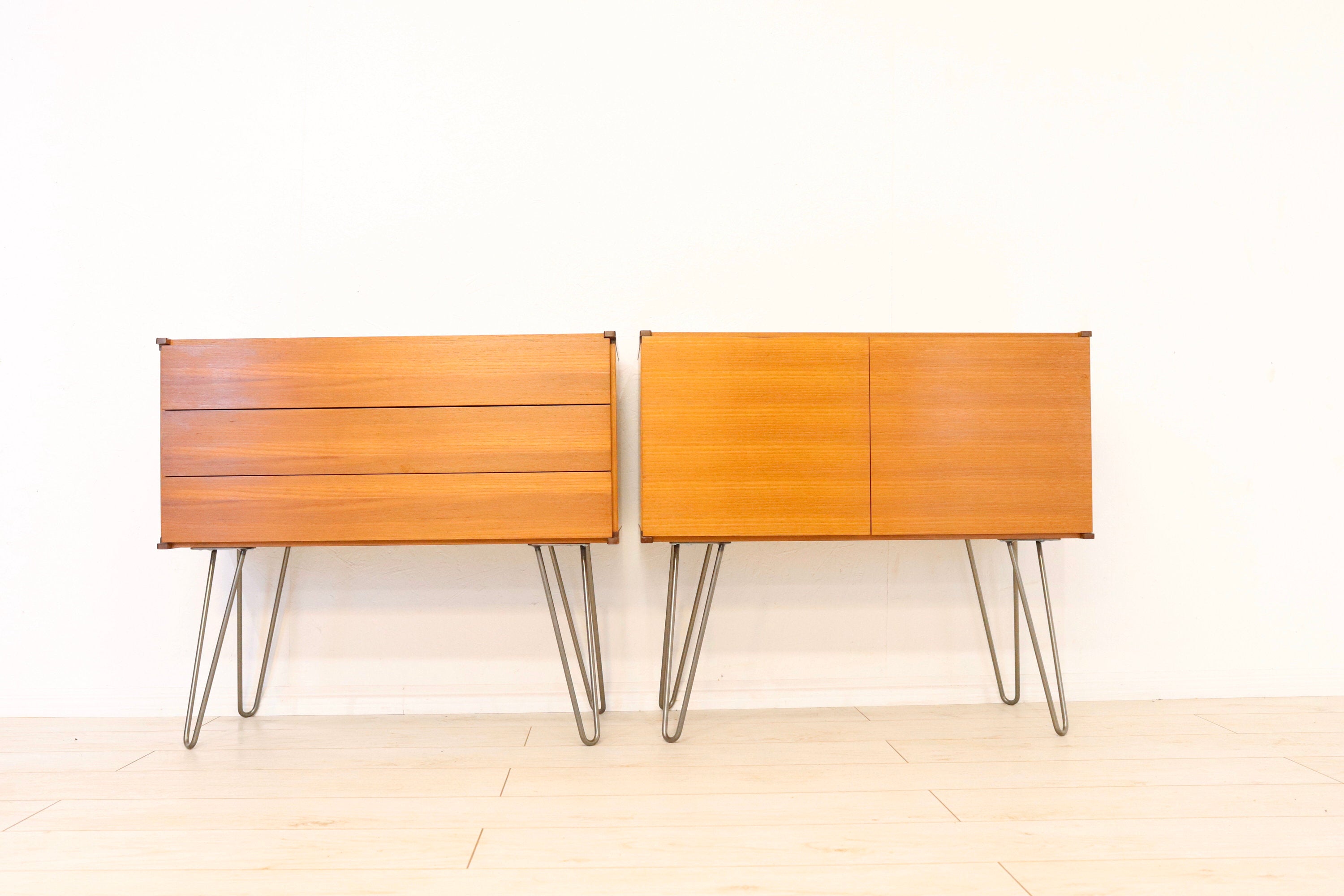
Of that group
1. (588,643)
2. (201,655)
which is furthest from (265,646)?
(588,643)

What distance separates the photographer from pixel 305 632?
6.94 feet

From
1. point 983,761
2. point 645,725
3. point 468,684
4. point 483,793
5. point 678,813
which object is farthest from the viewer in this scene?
point 468,684

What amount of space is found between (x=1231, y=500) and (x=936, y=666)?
2.85 ft

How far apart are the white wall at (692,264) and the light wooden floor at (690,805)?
203mm

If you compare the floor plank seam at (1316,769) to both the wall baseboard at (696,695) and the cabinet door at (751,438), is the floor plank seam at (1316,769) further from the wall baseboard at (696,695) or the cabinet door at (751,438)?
the cabinet door at (751,438)

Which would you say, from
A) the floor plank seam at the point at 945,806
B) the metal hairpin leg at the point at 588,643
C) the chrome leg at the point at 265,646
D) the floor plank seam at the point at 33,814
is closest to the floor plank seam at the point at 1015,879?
the floor plank seam at the point at 945,806

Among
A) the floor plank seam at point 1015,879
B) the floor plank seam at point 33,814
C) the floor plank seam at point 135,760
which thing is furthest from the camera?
the floor plank seam at point 135,760

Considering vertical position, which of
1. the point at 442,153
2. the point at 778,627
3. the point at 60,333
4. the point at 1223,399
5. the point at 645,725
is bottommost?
the point at 645,725

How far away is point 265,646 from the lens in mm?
2102

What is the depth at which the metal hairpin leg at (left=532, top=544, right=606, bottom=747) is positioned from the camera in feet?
5.92

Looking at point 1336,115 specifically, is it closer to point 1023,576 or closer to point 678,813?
point 1023,576

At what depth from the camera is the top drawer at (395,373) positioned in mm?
1744

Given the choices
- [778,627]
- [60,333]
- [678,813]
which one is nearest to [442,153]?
[60,333]

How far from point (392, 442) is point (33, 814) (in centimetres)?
84
